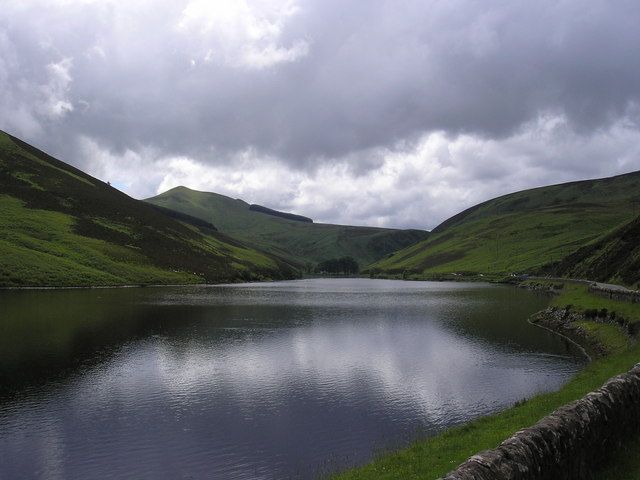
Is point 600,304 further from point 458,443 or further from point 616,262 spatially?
point 458,443

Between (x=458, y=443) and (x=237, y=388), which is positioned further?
(x=237, y=388)

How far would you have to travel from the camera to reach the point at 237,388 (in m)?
39.8

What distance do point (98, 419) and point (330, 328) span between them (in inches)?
1827

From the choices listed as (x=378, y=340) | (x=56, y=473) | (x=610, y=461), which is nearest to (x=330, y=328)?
(x=378, y=340)

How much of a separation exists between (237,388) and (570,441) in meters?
29.7

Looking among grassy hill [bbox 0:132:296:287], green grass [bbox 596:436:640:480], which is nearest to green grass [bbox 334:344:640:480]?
green grass [bbox 596:436:640:480]

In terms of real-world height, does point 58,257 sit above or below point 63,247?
below

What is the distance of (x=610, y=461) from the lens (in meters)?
16.4

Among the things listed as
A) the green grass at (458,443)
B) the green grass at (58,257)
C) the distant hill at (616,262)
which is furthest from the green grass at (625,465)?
the green grass at (58,257)

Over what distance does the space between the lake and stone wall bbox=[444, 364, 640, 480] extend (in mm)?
13167

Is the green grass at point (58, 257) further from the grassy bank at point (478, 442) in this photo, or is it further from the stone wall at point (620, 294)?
the stone wall at point (620, 294)

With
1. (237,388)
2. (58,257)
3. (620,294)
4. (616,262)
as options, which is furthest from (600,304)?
(58,257)

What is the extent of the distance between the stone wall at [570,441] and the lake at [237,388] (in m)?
13.2

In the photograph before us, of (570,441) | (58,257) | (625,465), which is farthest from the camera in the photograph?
(58,257)
